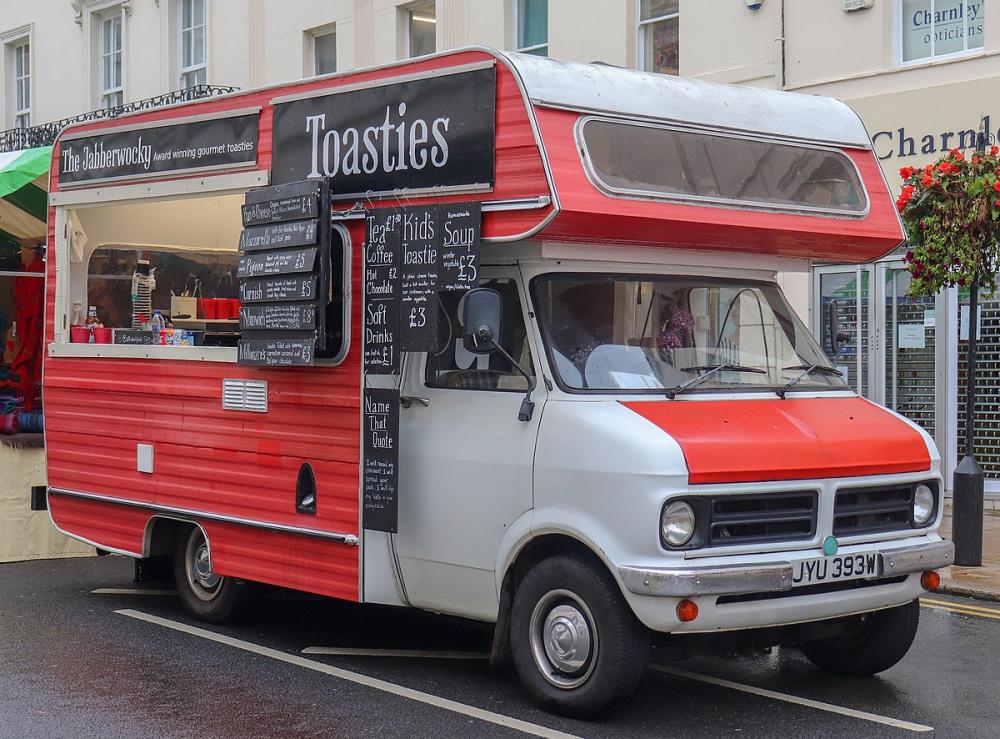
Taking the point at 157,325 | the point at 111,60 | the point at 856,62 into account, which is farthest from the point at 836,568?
the point at 111,60

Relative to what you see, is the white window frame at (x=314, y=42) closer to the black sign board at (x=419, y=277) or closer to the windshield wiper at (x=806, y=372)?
the black sign board at (x=419, y=277)

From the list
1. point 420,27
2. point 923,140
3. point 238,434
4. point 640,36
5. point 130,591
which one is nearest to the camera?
point 238,434

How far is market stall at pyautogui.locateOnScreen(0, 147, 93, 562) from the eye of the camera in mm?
11336

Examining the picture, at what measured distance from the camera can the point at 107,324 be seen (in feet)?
31.9

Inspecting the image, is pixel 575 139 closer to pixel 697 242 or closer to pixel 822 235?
pixel 697 242

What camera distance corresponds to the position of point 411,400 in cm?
721

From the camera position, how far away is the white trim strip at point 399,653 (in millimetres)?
7785

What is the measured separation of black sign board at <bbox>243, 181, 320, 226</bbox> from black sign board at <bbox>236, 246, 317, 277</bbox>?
7.1 inches

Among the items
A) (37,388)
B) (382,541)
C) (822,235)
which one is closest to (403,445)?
(382,541)

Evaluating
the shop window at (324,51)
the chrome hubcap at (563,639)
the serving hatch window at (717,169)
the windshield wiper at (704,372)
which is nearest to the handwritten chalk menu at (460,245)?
the serving hatch window at (717,169)

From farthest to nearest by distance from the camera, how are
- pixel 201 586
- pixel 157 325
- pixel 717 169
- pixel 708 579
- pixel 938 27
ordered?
pixel 938 27 → pixel 157 325 → pixel 201 586 → pixel 717 169 → pixel 708 579

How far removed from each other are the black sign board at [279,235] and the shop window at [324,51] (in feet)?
48.8

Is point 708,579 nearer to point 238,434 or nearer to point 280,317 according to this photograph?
point 280,317

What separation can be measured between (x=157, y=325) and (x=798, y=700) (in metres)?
4.89
